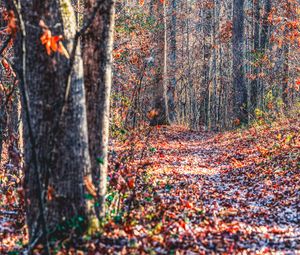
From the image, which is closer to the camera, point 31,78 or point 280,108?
point 31,78

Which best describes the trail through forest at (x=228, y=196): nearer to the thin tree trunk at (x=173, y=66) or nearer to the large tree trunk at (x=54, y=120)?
the large tree trunk at (x=54, y=120)

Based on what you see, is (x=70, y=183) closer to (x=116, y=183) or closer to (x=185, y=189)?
(x=116, y=183)

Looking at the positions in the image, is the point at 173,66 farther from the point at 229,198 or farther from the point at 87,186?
the point at 87,186

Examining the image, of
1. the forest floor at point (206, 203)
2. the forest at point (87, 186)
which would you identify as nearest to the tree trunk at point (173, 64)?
the forest floor at point (206, 203)

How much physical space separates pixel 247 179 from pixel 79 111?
6967mm

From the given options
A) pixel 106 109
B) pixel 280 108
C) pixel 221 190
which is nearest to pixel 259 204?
pixel 221 190

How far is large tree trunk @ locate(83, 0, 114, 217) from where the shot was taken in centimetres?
584

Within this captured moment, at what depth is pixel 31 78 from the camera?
5184 millimetres

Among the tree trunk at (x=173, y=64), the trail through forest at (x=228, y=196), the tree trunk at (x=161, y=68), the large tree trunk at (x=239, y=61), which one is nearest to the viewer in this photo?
the trail through forest at (x=228, y=196)

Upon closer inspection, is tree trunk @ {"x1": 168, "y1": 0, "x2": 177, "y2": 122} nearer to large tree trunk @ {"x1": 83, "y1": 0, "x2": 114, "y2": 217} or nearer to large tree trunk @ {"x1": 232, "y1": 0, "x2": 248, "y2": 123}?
large tree trunk @ {"x1": 232, "y1": 0, "x2": 248, "y2": 123}

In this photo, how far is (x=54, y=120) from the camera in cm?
519

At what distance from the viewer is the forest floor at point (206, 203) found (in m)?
5.84

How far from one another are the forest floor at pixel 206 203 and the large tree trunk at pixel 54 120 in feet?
2.00

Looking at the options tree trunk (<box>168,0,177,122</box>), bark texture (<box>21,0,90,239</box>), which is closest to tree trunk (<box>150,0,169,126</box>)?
tree trunk (<box>168,0,177,122</box>)
